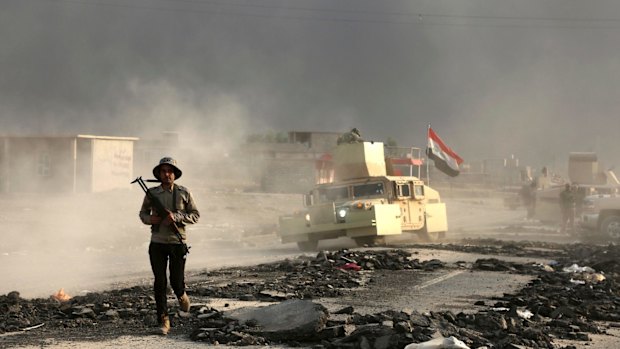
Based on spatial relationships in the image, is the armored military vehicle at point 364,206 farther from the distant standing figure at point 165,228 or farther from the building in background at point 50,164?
the building in background at point 50,164

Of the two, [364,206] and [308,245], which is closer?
[364,206]

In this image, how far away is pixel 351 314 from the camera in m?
10.1

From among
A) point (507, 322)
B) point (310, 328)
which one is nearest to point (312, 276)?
point (507, 322)

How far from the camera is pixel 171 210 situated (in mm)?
9195

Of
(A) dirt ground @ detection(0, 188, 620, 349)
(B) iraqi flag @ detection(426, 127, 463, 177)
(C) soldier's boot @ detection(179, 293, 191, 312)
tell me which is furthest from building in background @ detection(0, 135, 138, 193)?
(C) soldier's boot @ detection(179, 293, 191, 312)

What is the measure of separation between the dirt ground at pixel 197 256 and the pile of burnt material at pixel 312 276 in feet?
0.99

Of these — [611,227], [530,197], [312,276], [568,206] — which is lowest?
[312,276]

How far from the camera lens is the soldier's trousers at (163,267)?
9.09m

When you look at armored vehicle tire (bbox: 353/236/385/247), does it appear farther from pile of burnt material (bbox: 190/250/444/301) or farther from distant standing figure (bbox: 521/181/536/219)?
distant standing figure (bbox: 521/181/536/219)

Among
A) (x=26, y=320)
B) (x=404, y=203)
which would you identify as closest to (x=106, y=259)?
(x=404, y=203)

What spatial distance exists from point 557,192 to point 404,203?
1085 cm

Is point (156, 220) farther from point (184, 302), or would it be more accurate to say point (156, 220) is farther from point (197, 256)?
point (197, 256)

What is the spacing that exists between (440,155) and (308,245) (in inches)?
391

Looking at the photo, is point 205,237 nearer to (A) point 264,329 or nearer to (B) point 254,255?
(B) point 254,255
